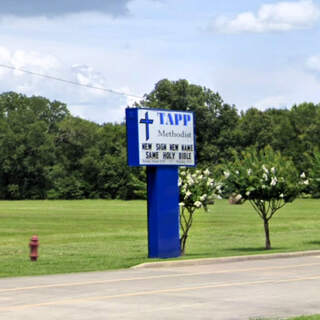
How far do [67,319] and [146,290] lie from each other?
160 inches

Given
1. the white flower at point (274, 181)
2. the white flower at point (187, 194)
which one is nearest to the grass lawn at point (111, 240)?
the white flower at point (187, 194)

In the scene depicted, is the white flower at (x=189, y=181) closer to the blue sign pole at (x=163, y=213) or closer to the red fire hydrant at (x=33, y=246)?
the blue sign pole at (x=163, y=213)

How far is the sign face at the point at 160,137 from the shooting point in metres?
24.7

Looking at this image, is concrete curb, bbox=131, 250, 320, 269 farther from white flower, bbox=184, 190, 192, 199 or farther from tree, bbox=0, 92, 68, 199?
tree, bbox=0, 92, 68, 199

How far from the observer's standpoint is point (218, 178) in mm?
28516

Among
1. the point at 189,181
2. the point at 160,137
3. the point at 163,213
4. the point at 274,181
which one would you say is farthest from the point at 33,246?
the point at 274,181

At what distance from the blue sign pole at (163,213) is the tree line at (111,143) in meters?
92.1

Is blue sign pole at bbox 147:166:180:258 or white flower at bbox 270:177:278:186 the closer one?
blue sign pole at bbox 147:166:180:258

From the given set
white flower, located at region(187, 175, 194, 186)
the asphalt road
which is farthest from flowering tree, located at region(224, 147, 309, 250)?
the asphalt road

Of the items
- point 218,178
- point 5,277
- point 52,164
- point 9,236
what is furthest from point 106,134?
point 5,277

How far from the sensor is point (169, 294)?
614 inches

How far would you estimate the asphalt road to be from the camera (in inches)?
515

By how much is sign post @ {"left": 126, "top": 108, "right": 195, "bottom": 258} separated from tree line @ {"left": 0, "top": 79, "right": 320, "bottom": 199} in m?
91.9

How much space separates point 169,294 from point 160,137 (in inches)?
404
